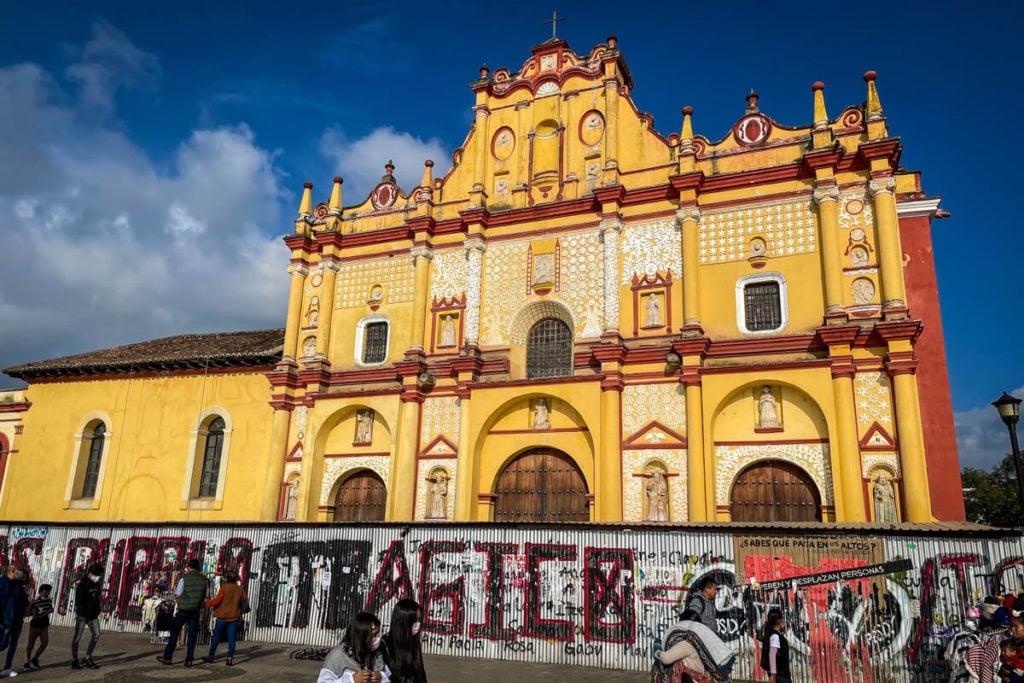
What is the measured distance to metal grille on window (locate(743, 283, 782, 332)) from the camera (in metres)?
18.4

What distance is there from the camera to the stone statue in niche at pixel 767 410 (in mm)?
17688

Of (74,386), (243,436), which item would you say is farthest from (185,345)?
(243,436)

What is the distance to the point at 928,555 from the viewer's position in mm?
11359

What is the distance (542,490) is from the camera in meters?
19.5

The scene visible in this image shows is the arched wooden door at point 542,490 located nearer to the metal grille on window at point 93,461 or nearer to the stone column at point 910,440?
the stone column at point 910,440

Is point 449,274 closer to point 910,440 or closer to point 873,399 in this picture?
point 873,399

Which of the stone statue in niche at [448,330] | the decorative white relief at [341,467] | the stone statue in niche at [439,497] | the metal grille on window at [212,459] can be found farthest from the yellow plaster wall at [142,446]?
the stone statue in niche at [448,330]

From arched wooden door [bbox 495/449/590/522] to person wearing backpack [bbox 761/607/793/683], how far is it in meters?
10.6

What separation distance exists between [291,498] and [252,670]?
1029 centimetres

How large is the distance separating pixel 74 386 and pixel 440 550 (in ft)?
61.8

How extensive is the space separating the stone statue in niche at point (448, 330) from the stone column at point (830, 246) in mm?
9780

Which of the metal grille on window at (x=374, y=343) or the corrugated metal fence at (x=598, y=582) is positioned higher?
the metal grille on window at (x=374, y=343)

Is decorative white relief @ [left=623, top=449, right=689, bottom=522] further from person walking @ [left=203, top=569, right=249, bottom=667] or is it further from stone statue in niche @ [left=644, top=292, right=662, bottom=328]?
person walking @ [left=203, top=569, right=249, bottom=667]

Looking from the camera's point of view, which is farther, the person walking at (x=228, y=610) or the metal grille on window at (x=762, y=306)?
the metal grille on window at (x=762, y=306)
